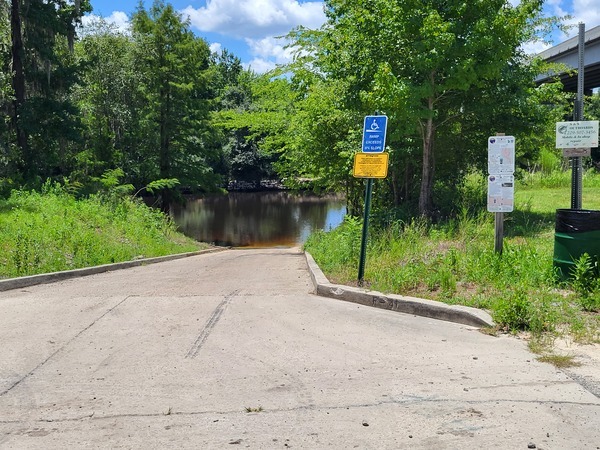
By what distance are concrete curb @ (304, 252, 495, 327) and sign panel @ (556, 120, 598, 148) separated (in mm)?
3132

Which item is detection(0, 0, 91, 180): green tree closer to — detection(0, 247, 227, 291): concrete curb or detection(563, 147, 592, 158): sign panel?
detection(0, 247, 227, 291): concrete curb

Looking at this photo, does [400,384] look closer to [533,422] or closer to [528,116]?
[533,422]

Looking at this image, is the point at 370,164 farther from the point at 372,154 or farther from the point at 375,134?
the point at 375,134

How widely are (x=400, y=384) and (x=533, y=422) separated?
3.52 feet

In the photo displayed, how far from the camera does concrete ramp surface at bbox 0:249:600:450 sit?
3.65 m

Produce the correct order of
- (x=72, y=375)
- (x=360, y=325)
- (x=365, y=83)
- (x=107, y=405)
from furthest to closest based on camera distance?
(x=365, y=83), (x=360, y=325), (x=72, y=375), (x=107, y=405)

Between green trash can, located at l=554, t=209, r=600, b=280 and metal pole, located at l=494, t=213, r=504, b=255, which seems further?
metal pole, located at l=494, t=213, r=504, b=255

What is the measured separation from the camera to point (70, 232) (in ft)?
42.1

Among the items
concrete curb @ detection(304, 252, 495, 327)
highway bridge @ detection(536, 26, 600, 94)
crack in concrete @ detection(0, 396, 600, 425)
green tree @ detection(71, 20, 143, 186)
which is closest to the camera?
crack in concrete @ detection(0, 396, 600, 425)

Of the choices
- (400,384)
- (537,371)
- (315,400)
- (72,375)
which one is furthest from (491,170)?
(72,375)

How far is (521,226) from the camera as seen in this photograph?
1184 centimetres

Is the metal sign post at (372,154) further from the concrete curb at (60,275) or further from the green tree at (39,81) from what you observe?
the green tree at (39,81)

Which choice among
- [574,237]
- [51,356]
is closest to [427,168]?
[574,237]

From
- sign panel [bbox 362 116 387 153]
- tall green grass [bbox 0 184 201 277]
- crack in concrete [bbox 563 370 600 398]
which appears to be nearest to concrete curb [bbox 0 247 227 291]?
tall green grass [bbox 0 184 201 277]
